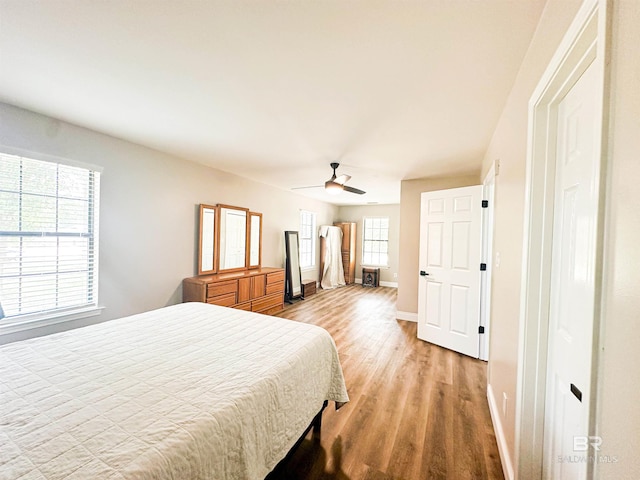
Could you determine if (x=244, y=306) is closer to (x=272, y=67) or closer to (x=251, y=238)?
(x=251, y=238)

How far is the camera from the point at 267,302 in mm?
4551

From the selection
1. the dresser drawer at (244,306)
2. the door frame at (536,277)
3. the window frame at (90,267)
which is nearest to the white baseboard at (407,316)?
the dresser drawer at (244,306)

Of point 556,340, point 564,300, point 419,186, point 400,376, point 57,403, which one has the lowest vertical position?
point 400,376

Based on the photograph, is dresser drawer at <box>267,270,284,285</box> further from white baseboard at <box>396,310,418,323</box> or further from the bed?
the bed

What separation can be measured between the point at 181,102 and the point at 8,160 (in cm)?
160

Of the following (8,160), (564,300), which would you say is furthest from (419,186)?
(8,160)

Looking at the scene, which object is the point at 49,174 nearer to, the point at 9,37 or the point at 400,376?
the point at 9,37

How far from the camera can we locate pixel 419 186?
4301mm

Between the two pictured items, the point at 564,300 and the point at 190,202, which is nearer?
the point at 564,300

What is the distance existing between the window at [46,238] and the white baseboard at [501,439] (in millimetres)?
3632

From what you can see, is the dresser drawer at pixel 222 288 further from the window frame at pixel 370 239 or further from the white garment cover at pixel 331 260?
the window frame at pixel 370 239

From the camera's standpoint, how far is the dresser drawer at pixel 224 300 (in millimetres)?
3602

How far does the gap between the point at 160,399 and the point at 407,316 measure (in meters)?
4.04

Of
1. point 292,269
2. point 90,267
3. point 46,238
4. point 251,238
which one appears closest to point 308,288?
point 292,269
